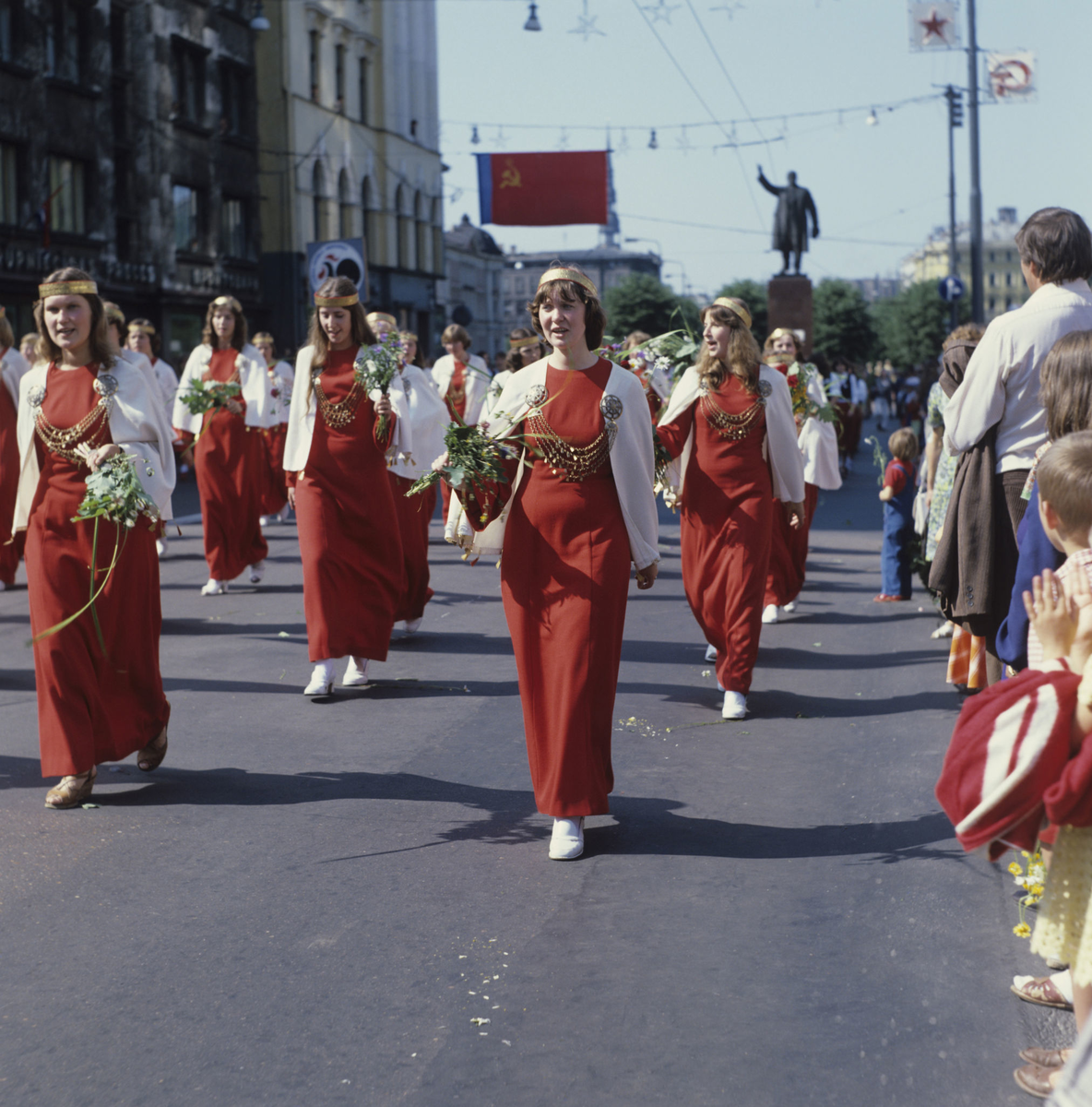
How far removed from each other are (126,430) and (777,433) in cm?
349

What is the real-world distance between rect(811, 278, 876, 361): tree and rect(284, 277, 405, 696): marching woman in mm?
72916

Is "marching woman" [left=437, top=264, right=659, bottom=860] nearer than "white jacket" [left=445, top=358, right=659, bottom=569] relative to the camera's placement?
Yes

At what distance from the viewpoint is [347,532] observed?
8414 mm

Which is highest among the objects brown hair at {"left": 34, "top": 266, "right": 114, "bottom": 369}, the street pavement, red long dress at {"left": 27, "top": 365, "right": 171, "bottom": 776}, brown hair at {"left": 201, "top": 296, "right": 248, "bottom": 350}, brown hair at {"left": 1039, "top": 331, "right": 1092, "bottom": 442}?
brown hair at {"left": 201, "top": 296, "right": 248, "bottom": 350}

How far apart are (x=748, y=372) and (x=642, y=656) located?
2.30m

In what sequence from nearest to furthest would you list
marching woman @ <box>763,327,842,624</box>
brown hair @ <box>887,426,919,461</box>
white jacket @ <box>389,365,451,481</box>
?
white jacket @ <box>389,365,451,481</box>, marching woman @ <box>763,327,842,624</box>, brown hair @ <box>887,426,919,461</box>

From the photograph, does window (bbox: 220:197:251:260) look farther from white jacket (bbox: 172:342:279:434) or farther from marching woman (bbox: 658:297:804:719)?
marching woman (bbox: 658:297:804:719)

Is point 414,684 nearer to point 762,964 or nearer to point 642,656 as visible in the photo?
point 642,656

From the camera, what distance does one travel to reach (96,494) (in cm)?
595

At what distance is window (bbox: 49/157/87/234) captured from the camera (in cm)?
2988

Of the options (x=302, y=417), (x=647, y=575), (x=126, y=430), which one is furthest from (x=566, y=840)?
(x=302, y=417)

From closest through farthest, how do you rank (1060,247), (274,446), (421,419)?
(1060,247) → (421,419) → (274,446)

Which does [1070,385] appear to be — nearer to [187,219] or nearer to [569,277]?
[569,277]

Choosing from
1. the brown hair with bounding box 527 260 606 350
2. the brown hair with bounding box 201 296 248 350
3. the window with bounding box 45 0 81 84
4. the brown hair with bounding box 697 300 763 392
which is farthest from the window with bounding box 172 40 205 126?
the brown hair with bounding box 527 260 606 350
